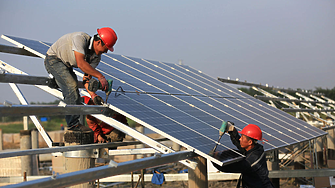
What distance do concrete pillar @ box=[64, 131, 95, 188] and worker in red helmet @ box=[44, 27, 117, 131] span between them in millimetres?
127

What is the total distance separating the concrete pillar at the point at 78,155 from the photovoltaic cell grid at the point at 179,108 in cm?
88

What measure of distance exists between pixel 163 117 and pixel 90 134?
4.97 feet

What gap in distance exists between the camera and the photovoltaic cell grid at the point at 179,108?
6366 mm

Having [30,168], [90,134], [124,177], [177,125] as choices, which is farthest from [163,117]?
[30,168]

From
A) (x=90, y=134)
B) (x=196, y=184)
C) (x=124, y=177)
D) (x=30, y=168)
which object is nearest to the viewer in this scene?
(x=90, y=134)

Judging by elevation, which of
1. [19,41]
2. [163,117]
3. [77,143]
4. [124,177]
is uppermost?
[19,41]

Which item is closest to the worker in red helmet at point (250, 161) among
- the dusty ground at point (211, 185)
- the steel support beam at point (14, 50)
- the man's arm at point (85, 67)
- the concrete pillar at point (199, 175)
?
the concrete pillar at point (199, 175)

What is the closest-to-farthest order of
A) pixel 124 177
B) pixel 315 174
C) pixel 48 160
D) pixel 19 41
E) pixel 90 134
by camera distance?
pixel 90 134 → pixel 19 41 → pixel 315 174 → pixel 124 177 → pixel 48 160

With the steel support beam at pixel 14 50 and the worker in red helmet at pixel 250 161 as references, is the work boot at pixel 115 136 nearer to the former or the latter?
the worker in red helmet at pixel 250 161

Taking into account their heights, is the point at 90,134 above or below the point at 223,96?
below

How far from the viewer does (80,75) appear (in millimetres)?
6906

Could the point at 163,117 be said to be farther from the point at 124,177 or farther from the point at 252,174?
the point at 124,177

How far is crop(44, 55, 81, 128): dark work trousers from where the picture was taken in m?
6.16

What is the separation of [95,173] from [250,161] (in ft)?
12.2
